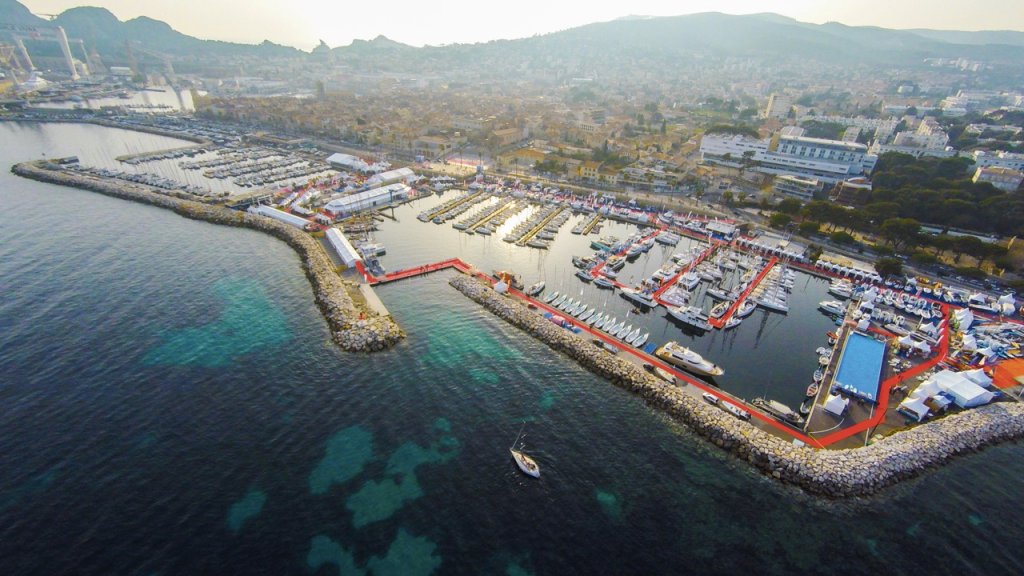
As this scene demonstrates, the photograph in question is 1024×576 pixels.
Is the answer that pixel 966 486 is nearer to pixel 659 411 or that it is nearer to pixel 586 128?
pixel 659 411

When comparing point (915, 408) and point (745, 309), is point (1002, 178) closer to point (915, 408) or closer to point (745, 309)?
point (745, 309)

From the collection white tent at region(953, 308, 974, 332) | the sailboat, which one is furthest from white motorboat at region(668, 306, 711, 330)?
white tent at region(953, 308, 974, 332)

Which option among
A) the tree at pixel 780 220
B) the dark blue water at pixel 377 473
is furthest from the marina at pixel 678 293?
the tree at pixel 780 220

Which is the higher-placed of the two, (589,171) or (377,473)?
(589,171)

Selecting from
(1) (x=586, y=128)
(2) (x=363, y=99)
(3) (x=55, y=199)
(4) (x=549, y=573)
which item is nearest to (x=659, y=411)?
(4) (x=549, y=573)

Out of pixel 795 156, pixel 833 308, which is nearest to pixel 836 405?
pixel 833 308

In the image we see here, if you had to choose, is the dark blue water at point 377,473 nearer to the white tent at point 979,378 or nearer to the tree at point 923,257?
the white tent at point 979,378
